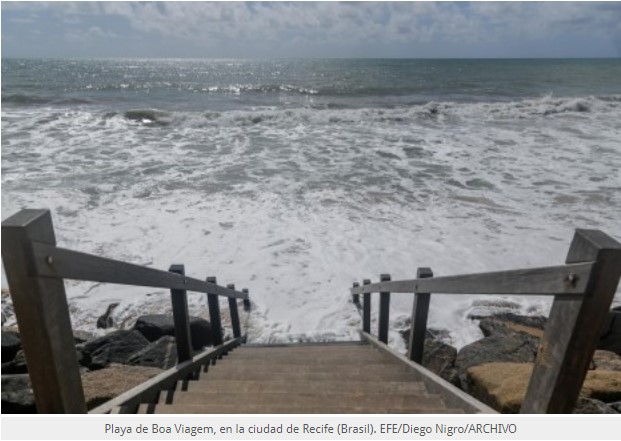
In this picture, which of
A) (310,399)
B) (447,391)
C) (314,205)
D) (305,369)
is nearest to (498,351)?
(305,369)

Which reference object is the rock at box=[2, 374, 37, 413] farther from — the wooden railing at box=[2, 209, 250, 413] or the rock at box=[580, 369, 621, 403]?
the rock at box=[580, 369, 621, 403]

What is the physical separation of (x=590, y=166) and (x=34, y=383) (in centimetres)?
1689

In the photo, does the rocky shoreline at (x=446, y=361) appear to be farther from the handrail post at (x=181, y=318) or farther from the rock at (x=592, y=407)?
the handrail post at (x=181, y=318)

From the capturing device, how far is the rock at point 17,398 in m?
3.70

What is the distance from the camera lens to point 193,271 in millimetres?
8758

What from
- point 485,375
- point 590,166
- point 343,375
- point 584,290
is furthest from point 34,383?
point 590,166

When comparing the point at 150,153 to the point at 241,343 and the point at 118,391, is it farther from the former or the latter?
Result: the point at 118,391

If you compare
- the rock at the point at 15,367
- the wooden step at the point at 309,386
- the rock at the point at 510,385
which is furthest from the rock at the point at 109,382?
the rock at the point at 510,385

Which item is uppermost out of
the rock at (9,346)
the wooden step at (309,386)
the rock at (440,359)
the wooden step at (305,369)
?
the wooden step at (309,386)

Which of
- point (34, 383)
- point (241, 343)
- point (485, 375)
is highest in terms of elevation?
point (34, 383)

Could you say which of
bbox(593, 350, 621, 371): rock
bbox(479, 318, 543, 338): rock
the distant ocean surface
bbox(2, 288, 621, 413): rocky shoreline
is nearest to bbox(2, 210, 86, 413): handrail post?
bbox(2, 288, 621, 413): rocky shoreline

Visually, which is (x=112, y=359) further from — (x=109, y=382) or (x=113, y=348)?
(x=109, y=382)

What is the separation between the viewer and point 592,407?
3.60m

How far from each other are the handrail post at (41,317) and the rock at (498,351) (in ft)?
15.0
